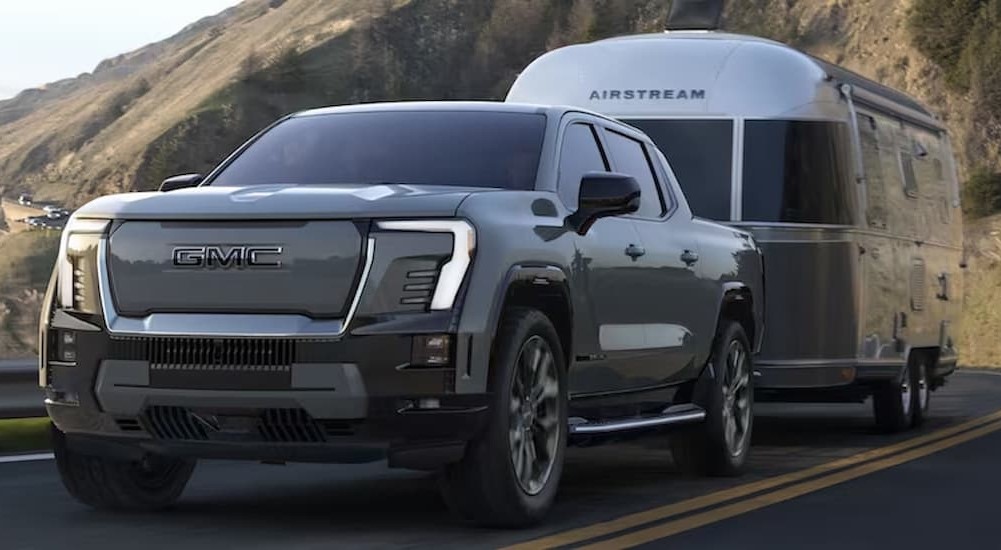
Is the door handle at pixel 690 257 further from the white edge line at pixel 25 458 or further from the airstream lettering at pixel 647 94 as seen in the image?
the white edge line at pixel 25 458

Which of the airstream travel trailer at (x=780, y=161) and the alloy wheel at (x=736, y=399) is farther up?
the airstream travel trailer at (x=780, y=161)

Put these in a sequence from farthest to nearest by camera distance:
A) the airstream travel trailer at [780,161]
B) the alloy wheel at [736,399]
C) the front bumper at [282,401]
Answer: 1. the airstream travel trailer at [780,161]
2. the alloy wheel at [736,399]
3. the front bumper at [282,401]

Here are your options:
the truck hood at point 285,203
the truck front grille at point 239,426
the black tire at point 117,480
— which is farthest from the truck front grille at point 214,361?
the black tire at point 117,480

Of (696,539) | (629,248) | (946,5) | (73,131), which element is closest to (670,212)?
(629,248)

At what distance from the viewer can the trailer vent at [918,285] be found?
16.7 meters

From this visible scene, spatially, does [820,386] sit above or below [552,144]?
below

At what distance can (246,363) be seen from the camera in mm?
7754

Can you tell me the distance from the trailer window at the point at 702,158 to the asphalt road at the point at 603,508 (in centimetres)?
184

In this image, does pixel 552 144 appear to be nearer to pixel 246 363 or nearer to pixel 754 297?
pixel 246 363

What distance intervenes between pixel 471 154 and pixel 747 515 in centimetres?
213

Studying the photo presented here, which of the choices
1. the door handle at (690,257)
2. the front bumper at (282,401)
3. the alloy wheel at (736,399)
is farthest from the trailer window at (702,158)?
the front bumper at (282,401)

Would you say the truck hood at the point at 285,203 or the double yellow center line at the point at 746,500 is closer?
the truck hood at the point at 285,203

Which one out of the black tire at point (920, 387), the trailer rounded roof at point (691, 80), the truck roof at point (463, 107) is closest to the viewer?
the truck roof at point (463, 107)

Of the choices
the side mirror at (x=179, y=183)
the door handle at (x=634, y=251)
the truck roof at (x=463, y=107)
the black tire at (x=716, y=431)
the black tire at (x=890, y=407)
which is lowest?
the black tire at (x=890, y=407)
